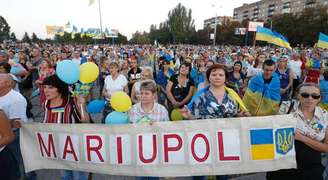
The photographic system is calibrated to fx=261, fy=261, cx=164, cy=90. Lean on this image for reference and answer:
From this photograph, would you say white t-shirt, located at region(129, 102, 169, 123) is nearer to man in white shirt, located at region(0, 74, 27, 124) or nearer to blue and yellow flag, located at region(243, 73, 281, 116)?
man in white shirt, located at region(0, 74, 27, 124)

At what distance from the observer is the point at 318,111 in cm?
247

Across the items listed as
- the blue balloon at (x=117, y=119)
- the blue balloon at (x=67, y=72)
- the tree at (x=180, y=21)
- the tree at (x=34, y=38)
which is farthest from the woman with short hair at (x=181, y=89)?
the tree at (x=34, y=38)

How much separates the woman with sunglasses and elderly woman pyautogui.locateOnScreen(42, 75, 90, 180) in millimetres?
2235

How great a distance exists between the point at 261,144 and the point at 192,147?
69 centimetres

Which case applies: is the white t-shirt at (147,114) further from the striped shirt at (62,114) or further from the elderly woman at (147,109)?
the striped shirt at (62,114)

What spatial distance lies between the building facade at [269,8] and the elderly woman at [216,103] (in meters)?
98.9

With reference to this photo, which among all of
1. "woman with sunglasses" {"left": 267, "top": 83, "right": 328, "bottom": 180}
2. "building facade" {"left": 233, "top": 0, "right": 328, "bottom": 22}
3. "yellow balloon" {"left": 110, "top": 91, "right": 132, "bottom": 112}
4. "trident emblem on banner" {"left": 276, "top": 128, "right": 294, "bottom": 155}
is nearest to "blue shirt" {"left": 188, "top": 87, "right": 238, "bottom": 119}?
"trident emblem on banner" {"left": 276, "top": 128, "right": 294, "bottom": 155}

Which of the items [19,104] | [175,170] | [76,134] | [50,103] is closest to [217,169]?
[175,170]

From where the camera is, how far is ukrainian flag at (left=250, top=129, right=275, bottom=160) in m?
2.59

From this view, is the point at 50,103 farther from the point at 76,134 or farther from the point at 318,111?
the point at 318,111

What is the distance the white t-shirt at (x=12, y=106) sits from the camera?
2738mm

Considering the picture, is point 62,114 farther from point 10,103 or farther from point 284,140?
point 284,140

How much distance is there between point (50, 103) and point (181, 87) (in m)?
2.38

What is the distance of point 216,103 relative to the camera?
2.84 meters
